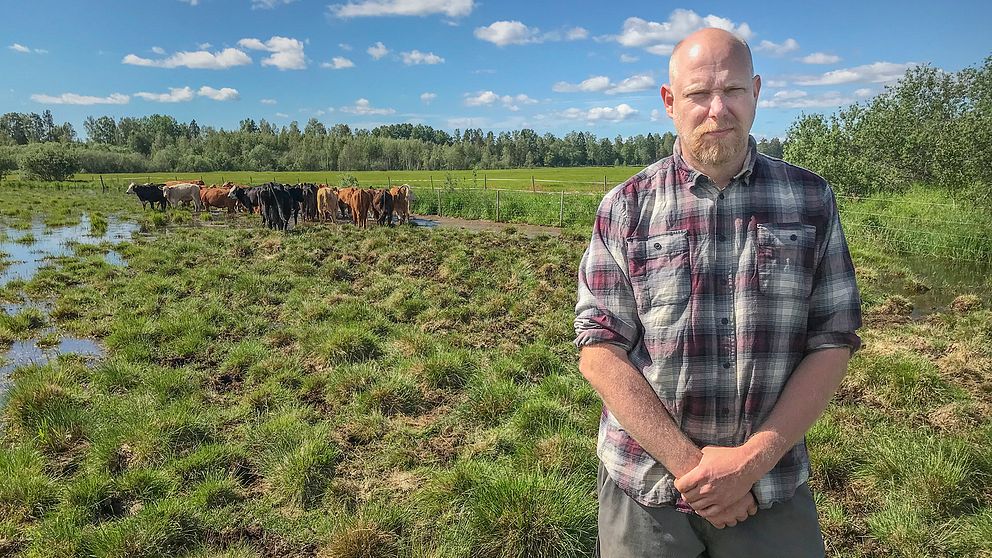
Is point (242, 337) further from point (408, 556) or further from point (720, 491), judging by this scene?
point (720, 491)

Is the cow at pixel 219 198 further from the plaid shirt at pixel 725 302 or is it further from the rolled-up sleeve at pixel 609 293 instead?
the plaid shirt at pixel 725 302

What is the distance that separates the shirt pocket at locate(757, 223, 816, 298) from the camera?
1527 mm

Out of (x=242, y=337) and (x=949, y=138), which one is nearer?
(x=242, y=337)

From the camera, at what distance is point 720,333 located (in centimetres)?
155

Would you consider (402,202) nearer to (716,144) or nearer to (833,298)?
(716,144)

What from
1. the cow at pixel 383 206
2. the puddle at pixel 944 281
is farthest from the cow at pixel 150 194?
the puddle at pixel 944 281

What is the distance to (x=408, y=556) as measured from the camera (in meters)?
2.95

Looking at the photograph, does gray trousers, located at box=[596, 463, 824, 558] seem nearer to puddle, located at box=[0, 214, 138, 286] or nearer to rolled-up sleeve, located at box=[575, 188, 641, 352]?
rolled-up sleeve, located at box=[575, 188, 641, 352]

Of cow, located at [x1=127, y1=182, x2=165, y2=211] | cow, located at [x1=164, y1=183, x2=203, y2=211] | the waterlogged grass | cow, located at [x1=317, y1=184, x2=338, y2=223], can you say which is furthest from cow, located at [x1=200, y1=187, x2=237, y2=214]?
the waterlogged grass

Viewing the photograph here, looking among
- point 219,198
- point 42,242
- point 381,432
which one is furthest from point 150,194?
point 381,432

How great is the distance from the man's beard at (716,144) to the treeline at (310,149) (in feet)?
240

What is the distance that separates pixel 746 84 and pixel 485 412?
3.62m

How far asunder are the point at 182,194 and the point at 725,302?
3003 centimetres

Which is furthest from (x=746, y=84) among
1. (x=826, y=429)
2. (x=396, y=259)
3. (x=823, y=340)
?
(x=396, y=259)
